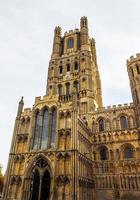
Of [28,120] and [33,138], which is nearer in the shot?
[33,138]

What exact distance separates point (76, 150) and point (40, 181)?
6.88 m

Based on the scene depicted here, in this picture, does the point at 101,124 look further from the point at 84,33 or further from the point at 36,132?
the point at 84,33

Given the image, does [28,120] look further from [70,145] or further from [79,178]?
[79,178]

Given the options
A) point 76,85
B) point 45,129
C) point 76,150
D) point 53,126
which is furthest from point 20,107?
point 76,85

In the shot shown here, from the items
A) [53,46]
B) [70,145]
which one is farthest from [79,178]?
[53,46]

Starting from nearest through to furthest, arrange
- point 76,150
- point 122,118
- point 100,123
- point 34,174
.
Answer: point 76,150, point 34,174, point 122,118, point 100,123

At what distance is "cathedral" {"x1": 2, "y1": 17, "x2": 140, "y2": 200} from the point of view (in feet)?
89.5

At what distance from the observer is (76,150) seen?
2727 cm

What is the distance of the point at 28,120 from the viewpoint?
34062 millimetres

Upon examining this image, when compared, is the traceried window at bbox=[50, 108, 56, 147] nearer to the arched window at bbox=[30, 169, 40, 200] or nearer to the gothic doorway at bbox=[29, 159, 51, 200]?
the gothic doorway at bbox=[29, 159, 51, 200]

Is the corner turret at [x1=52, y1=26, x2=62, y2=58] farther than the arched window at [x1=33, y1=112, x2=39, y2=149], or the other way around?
the corner turret at [x1=52, y1=26, x2=62, y2=58]

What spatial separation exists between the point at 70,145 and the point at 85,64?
2502 centimetres

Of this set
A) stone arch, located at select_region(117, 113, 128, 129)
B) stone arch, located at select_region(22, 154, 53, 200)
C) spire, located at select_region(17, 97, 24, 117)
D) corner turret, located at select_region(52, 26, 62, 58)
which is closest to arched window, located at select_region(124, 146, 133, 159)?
stone arch, located at select_region(117, 113, 128, 129)

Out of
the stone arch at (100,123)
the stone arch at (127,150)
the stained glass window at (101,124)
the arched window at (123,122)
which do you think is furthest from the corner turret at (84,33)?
the stone arch at (127,150)
